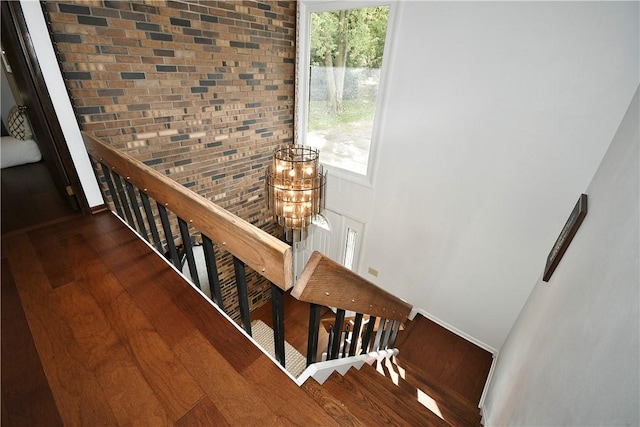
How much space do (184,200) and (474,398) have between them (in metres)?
3.14

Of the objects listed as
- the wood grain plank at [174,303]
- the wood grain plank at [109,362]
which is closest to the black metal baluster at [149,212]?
the wood grain plank at [174,303]

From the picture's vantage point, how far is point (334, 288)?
3.24 ft

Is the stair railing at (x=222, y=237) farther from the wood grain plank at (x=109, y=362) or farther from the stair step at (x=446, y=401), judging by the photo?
the stair step at (x=446, y=401)

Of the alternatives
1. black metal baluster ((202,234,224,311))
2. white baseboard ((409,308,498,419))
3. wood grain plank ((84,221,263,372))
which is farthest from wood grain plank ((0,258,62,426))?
white baseboard ((409,308,498,419))

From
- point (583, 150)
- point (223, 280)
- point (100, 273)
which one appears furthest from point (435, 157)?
point (223, 280)

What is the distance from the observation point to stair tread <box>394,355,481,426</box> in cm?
200

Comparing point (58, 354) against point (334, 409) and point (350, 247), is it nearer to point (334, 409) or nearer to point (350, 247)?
point (334, 409)

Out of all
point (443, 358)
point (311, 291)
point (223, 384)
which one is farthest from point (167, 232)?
point (443, 358)

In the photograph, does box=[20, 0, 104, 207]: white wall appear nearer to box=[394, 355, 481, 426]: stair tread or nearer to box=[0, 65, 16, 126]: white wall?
box=[394, 355, 481, 426]: stair tread

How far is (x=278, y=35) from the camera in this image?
3020 millimetres

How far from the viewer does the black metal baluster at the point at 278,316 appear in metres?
0.90

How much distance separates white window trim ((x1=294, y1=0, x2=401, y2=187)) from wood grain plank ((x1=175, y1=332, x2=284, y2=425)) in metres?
2.59

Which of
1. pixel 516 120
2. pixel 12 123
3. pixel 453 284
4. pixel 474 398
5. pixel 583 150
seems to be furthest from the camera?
pixel 12 123

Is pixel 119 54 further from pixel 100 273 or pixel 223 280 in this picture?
pixel 223 280
